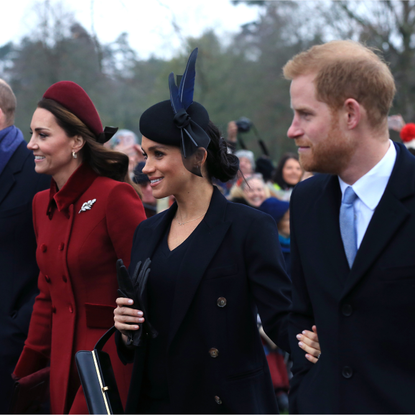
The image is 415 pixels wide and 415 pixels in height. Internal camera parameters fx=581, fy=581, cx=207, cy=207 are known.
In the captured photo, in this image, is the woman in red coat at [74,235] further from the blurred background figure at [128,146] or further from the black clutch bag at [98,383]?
the blurred background figure at [128,146]

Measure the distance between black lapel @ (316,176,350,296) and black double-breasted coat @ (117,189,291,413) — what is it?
20.9 inches

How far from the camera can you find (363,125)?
2047mm

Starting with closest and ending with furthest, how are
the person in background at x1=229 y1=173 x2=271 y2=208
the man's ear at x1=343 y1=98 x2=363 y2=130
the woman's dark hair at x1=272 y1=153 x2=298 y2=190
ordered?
1. the man's ear at x1=343 y1=98 x2=363 y2=130
2. the person in background at x1=229 y1=173 x2=271 y2=208
3. the woman's dark hair at x1=272 y1=153 x2=298 y2=190

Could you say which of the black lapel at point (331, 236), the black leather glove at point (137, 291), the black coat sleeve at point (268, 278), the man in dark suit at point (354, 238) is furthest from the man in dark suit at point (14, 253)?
the black lapel at point (331, 236)

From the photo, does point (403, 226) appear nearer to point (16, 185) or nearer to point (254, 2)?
point (16, 185)

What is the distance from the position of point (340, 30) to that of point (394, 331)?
2024 cm

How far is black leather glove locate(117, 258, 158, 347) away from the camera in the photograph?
2.58m

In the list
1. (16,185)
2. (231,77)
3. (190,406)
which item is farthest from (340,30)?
(190,406)

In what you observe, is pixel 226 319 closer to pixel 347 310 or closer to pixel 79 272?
pixel 347 310

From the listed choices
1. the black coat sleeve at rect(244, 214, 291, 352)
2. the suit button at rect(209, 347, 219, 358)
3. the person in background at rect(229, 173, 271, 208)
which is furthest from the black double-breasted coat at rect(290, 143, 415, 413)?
the person in background at rect(229, 173, 271, 208)

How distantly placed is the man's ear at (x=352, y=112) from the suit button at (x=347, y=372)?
832mm

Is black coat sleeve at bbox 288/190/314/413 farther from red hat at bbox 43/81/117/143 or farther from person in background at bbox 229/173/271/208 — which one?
person in background at bbox 229/173/271/208

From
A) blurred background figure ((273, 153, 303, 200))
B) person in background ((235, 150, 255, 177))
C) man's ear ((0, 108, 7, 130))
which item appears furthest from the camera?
person in background ((235, 150, 255, 177))

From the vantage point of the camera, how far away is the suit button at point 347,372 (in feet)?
6.51
